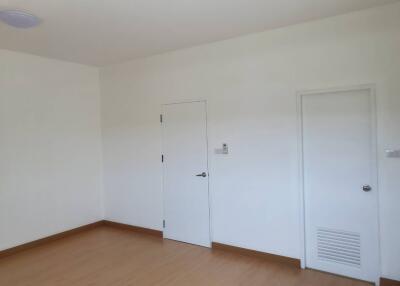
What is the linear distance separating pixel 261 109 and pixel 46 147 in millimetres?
3279

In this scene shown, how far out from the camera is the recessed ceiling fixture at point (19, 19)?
2.88 metres

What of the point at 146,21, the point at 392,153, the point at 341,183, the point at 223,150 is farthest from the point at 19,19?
the point at 392,153

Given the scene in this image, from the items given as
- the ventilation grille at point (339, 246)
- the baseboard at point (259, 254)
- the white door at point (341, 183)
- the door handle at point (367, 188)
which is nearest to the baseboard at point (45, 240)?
the baseboard at point (259, 254)

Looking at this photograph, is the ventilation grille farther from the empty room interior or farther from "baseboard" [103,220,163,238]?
"baseboard" [103,220,163,238]

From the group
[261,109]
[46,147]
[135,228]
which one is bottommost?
[135,228]

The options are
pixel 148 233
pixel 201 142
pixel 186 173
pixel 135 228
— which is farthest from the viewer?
pixel 135 228

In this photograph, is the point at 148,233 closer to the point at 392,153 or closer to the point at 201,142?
the point at 201,142

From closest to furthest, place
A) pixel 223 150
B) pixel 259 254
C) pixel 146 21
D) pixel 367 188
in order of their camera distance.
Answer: pixel 367 188 → pixel 146 21 → pixel 259 254 → pixel 223 150

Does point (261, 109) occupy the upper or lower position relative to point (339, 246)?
upper

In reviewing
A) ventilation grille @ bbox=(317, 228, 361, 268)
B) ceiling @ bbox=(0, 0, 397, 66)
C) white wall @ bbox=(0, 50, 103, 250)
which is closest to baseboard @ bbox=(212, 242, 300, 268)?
ventilation grille @ bbox=(317, 228, 361, 268)

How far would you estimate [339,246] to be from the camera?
3.37 metres

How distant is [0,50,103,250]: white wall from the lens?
166 inches

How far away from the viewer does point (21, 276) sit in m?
Result: 3.57

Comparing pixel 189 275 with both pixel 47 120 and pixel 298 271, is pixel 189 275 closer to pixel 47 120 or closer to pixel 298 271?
pixel 298 271
